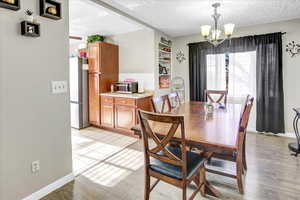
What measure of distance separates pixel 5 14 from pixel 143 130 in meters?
1.54

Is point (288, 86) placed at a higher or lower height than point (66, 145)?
higher

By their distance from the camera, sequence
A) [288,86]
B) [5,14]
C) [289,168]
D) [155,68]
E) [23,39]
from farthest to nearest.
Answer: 1. [155,68]
2. [288,86]
3. [289,168]
4. [23,39]
5. [5,14]

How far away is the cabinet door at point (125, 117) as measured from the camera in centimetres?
368

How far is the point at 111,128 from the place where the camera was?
412 centimetres

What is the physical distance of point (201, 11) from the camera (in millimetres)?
2967

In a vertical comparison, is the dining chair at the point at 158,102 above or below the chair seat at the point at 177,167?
above

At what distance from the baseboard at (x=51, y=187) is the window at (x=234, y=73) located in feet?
11.8

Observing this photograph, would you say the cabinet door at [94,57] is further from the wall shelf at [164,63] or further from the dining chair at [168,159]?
the dining chair at [168,159]

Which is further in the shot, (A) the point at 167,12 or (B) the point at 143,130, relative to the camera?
(A) the point at 167,12

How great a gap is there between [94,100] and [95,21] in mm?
1797

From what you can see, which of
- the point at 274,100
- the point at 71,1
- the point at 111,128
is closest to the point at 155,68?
the point at 111,128

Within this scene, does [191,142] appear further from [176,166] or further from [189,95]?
[189,95]

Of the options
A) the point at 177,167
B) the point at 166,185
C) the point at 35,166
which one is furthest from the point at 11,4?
the point at 166,185

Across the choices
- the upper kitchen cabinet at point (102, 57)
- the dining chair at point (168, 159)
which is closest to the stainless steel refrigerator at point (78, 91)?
the upper kitchen cabinet at point (102, 57)
